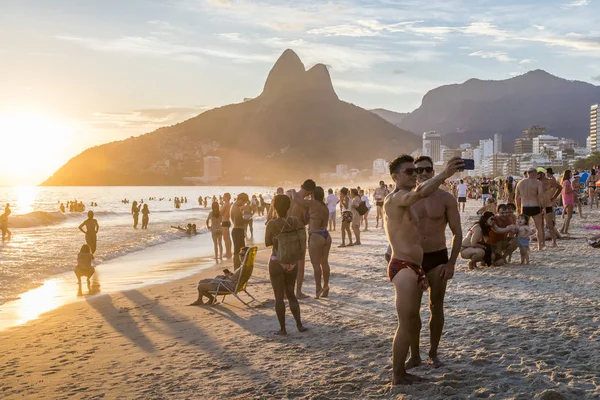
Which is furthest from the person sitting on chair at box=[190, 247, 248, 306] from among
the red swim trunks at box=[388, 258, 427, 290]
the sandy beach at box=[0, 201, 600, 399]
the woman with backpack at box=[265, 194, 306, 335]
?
the red swim trunks at box=[388, 258, 427, 290]

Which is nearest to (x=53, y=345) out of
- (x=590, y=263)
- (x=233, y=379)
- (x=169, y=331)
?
(x=169, y=331)

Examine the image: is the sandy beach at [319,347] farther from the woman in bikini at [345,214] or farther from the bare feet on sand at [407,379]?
the woman in bikini at [345,214]

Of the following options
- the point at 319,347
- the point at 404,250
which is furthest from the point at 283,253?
the point at 404,250

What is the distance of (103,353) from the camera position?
6.25 m

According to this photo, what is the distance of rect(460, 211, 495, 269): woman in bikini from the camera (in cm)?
1049

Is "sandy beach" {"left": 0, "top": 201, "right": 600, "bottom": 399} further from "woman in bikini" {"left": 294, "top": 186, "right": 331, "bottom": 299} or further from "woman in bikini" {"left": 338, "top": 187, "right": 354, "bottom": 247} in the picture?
"woman in bikini" {"left": 338, "top": 187, "right": 354, "bottom": 247}

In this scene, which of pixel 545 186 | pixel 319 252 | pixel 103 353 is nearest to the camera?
pixel 103 353

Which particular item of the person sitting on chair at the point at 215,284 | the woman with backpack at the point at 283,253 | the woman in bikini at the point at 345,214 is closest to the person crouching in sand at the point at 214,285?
the person sitting on chair at the point at 215,284

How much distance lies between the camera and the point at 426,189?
12.0 ft

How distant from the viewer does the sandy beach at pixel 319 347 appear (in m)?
4.65

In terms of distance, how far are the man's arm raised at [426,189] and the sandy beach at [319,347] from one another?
1.57 meters

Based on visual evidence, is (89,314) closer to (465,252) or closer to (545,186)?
(465,252)

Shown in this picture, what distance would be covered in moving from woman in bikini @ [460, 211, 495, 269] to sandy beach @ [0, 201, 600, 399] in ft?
2.98

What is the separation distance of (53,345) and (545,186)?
1080 centimetres
